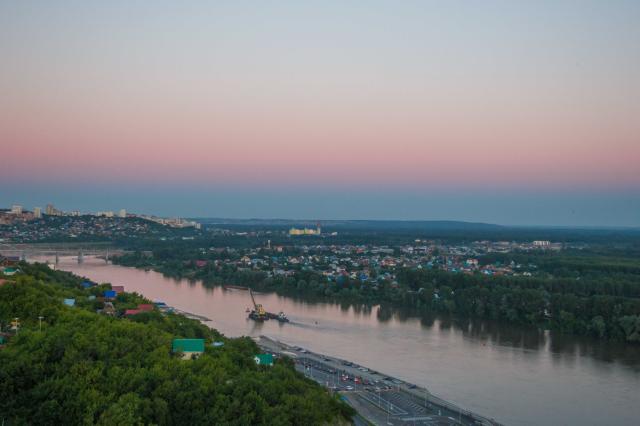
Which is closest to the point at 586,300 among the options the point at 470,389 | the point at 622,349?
the point at 622,349

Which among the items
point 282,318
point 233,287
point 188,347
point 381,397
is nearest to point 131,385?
point 188,347

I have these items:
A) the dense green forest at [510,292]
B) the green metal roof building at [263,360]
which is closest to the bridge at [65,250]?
the dense green forest at [510,292]

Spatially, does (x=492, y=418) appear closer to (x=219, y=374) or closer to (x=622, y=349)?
(x=219, y=374)

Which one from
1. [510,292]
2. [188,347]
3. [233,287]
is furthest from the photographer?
[233,287]

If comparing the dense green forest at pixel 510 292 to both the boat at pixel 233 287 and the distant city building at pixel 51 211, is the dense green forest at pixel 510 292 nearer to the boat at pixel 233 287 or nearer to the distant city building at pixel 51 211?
the boat at pixel 233 287

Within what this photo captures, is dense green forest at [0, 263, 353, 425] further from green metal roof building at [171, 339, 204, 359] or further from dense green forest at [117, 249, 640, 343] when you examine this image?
dense green forest at [117, 249, 640, 343]

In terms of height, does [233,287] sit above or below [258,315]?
below

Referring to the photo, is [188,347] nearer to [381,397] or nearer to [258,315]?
[381,397]
